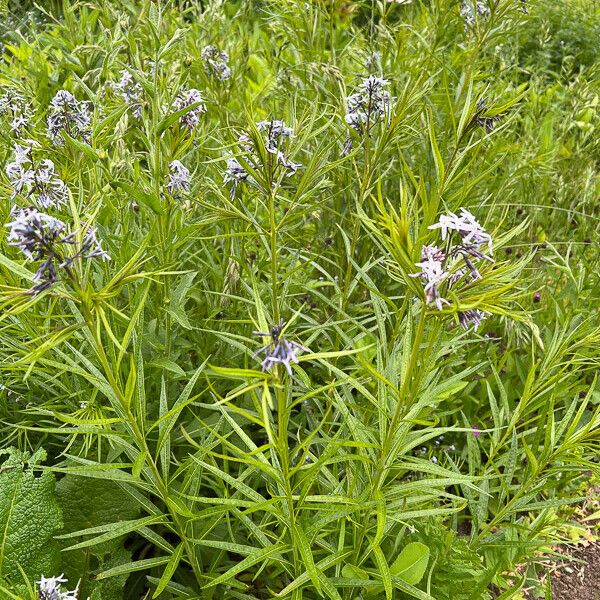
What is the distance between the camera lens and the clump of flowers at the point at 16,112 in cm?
190

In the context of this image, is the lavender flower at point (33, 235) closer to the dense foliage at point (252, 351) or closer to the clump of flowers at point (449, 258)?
the dense foliage at point (252, 351)

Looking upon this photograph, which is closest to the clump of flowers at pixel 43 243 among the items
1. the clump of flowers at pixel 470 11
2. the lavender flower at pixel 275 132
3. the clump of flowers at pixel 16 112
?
the lavender flower at pixel 275 132

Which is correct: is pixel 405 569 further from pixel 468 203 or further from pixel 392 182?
pixel 392 182

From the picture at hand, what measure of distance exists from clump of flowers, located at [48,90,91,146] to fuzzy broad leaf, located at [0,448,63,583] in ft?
3.05

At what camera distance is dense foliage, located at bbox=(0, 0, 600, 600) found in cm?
123

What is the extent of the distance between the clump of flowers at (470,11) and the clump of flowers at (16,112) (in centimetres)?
165

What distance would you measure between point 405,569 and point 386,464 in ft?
1.18

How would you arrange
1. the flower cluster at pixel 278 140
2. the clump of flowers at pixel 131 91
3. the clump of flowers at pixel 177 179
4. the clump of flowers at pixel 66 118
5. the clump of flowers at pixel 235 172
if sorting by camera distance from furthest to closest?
the clump of flowers at pixel 131 91, the clump of flowers at pixel 66 118, the clump of flowers at pixel 177 179, the clump of flowers at pixel 235 172, the flower cluster at pixel 278 140

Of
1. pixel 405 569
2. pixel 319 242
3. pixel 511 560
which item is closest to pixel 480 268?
pixel 405 569

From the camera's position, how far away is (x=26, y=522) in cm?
181

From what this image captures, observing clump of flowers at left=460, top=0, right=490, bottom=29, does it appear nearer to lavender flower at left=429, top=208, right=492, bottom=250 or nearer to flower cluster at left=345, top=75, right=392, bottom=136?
flower cluster at left=345, top=75, right=392, bottom=136

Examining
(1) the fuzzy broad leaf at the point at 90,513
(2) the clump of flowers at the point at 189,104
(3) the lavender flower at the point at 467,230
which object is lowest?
(1) the fuzzy broad leaf at the point at 90,513

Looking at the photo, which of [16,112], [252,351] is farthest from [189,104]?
[252,351]

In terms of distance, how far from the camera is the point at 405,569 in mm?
1688
